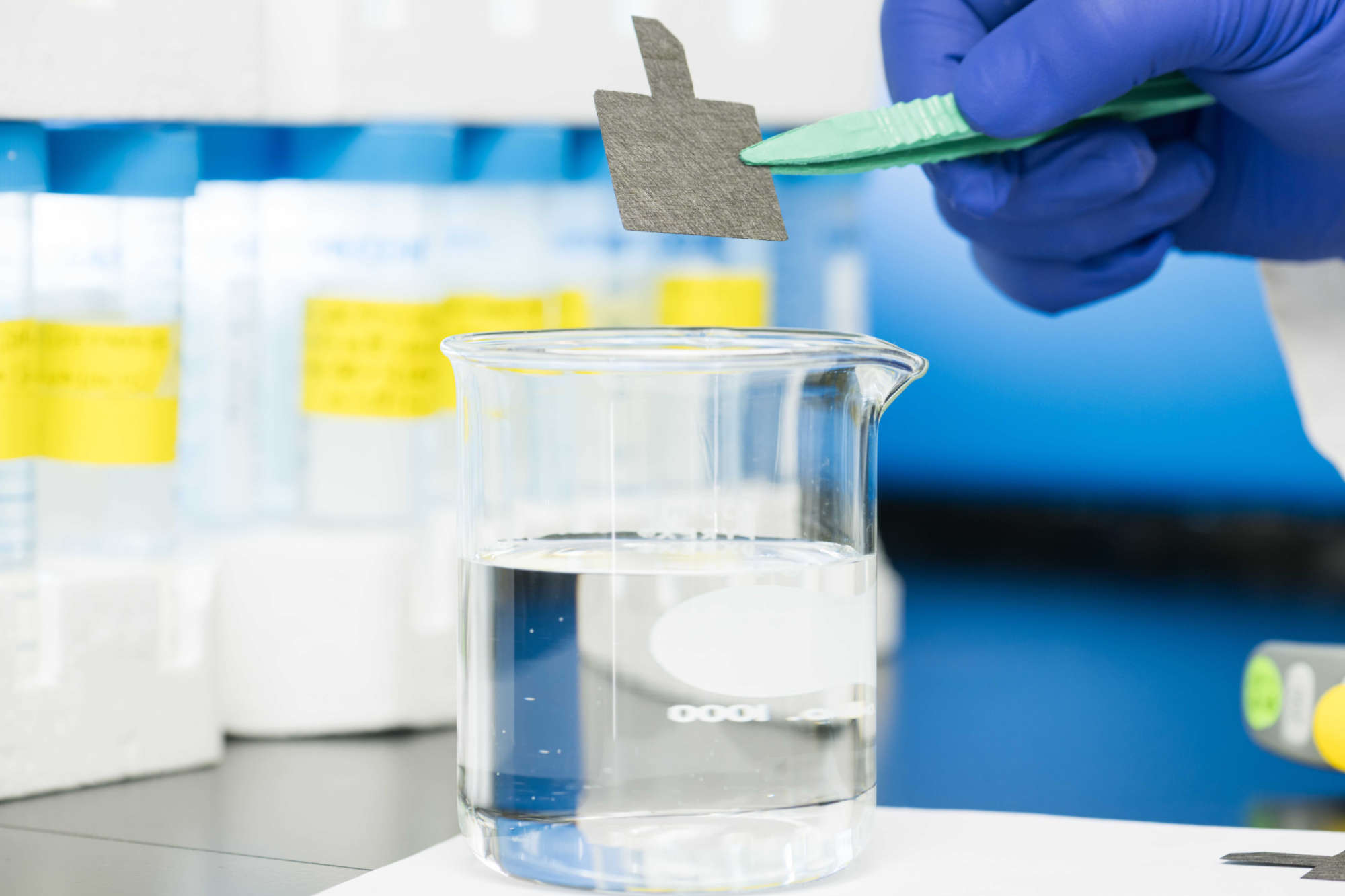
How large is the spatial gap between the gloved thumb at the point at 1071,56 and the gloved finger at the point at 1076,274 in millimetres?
314

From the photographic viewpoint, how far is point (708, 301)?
3.97ft

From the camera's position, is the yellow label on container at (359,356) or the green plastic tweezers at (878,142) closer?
the green plastic tweezers at (878,142)

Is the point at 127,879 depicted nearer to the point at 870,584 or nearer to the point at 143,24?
the point at 870,584

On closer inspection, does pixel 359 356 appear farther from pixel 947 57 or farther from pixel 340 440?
pixel 947 57

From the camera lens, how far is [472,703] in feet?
2.20

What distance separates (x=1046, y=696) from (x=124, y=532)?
779 millimetres

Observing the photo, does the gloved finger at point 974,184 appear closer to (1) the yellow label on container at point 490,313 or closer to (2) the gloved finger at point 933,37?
(2) the gloved finger at point 933,37

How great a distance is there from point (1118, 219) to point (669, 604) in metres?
0.60

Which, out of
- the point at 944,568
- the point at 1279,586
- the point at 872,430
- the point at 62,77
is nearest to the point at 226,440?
the point at 62,77

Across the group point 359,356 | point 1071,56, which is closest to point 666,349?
point 1071,56

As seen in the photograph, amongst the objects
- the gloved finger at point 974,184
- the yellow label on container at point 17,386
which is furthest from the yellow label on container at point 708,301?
the yellow label on container at point 17,386

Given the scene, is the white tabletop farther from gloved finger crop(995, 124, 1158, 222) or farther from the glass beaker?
gloved finger crop(995, 124, 1158, 222)

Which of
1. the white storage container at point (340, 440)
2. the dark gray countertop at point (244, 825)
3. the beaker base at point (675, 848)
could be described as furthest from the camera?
the white storage container at point (340, 440)

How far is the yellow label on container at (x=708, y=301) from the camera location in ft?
3.96
